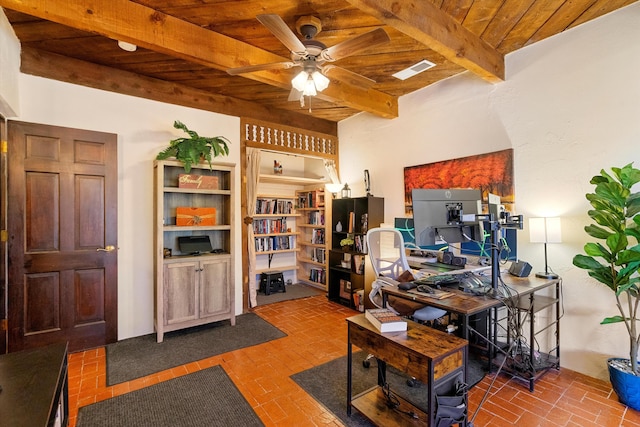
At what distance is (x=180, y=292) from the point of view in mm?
3338

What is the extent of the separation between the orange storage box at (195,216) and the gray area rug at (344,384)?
2.09 m

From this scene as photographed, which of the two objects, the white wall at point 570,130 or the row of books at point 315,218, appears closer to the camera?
the white wall at point 570,130

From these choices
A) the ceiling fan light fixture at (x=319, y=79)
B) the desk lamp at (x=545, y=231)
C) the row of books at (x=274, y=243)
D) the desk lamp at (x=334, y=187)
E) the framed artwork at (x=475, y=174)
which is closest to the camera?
the ceiling fan light fixture at (x=319, y=79)

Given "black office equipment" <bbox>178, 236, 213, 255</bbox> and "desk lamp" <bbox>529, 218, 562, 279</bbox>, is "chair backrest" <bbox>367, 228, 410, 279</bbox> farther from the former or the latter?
"black office equipment" <bbox>178, 236, 213, 255</bbox>

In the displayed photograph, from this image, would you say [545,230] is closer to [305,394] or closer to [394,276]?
[394,276]

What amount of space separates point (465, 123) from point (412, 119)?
770 mm

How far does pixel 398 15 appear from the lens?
209 cm

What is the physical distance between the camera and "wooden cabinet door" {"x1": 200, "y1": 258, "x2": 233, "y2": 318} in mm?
3482

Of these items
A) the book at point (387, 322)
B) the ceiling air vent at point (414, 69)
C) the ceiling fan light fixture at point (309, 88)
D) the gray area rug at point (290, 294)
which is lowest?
the gray area rug at point (290, 294)

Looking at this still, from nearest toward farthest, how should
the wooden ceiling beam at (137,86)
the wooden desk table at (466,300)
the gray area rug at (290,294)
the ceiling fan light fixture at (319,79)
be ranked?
the wooden desk table at (466,300), the ceiling fan light fixture at (319,79), the wooden ceiling beam at (137,86), the gray area rug at (290,294)

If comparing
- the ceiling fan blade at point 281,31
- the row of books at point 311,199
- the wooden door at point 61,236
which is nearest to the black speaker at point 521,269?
the ceiling fan blade at point 281,31

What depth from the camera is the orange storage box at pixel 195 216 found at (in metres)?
3.49

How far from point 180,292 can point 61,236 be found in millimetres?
1258

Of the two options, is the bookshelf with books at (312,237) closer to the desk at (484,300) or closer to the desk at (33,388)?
the desk at (484,300)
